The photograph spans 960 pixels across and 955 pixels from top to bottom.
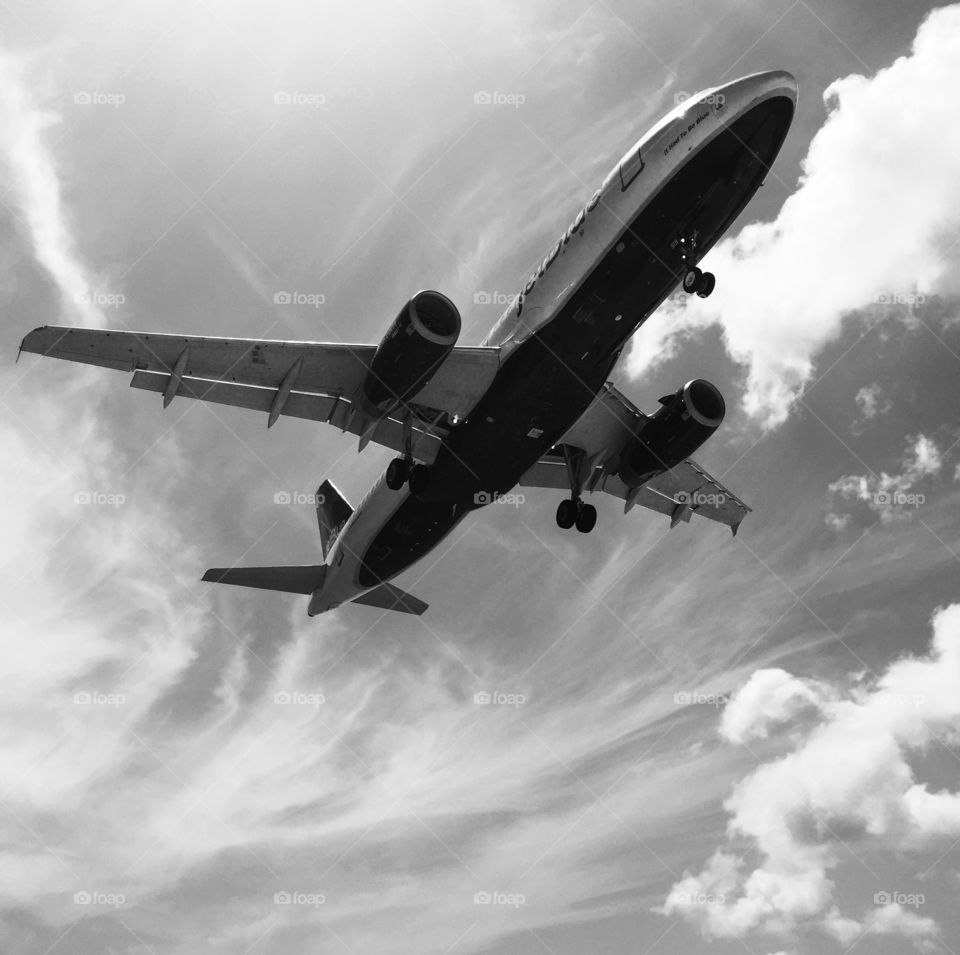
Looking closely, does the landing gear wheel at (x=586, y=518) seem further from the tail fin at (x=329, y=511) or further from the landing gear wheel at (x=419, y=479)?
the tail fin at (x=329, y=511)

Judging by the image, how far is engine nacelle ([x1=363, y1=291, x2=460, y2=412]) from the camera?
26.2 m

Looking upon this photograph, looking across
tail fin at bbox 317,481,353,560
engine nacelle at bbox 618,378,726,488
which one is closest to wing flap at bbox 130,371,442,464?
engine nacelle at bbox 618,378,726,488

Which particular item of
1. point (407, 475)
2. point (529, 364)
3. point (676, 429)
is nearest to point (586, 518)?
point (676, 429)

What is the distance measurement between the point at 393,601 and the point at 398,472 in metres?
12.7

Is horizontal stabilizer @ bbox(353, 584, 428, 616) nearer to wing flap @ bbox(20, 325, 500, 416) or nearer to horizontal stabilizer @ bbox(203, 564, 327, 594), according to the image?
horizontal stabilizer @ bbox(203, 564, 327, 594)

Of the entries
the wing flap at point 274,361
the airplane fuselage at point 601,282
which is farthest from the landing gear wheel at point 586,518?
the wing flap at point 274,361

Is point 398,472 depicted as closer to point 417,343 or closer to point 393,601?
point 417,343

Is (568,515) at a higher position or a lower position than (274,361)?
lower

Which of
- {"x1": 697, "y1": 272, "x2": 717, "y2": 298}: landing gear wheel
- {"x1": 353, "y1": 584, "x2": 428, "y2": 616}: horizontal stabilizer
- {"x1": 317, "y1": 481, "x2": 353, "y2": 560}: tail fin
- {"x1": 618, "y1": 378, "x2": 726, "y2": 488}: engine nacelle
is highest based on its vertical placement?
{"x1": 317, "y1": 481, "x2": 353, "y2": 560}: tail fin

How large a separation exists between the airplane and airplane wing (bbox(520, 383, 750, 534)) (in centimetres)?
10

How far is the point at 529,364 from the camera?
27.5 metres

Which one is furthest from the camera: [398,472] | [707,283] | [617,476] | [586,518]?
[617,476]

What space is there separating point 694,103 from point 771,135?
2.24m

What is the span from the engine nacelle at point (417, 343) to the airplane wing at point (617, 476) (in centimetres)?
682
